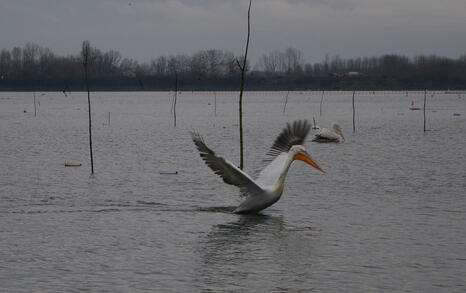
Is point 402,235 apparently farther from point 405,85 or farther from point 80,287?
point 405,85

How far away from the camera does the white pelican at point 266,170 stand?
557 inches

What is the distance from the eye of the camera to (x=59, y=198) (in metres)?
18.4

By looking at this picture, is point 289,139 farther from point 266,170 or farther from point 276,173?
point 276,173

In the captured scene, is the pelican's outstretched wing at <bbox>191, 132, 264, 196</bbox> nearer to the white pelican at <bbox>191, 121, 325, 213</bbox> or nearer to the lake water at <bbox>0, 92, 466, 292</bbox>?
the white pelican at <bbox>191, 121, 325, 213</bbox>

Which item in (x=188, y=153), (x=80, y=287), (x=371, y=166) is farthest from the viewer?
(x=188, y=153)

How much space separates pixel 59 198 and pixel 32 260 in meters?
6.51

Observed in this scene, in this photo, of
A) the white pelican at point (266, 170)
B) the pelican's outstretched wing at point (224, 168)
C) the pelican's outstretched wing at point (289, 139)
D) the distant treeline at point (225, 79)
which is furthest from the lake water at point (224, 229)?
the distant treeline at point (225, 79)

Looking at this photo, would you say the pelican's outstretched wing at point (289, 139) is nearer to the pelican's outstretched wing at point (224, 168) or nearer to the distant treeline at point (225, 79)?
the pelican's outstretched wing at point (224, 168)

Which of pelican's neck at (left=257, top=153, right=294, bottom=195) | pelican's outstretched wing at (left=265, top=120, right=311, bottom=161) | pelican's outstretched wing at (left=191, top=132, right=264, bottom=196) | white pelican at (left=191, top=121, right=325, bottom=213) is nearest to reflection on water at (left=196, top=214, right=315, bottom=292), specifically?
white pelican at (left=191, top=121, right=325, bottom=213)

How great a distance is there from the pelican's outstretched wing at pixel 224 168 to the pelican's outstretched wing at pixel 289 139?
153cm

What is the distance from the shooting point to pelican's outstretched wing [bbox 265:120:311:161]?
16.3 metres

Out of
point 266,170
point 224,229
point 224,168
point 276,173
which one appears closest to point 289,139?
point 266,170

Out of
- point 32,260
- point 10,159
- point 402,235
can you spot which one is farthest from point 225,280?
point 10,159

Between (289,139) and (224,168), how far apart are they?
259cm
